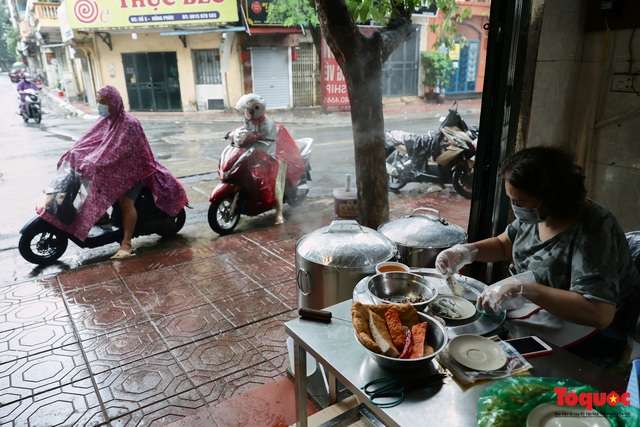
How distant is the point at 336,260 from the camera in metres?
2.63

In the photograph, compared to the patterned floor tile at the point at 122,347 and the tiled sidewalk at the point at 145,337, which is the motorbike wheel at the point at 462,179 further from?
the patterned floor tile at the point at 122,347

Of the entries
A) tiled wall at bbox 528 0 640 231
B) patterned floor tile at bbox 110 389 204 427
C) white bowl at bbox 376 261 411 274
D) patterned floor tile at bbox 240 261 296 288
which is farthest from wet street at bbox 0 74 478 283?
tiled wall at bbox 528 0 640 231

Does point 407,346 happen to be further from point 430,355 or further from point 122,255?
point 122,255

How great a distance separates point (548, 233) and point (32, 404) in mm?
3275

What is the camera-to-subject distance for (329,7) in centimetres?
380

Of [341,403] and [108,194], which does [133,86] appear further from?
[341,403]

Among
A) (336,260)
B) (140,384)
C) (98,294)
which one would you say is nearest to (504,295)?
(336,260)

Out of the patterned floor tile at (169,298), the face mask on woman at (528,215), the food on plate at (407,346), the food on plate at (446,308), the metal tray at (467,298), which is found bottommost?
the patterned floor tile at (169,298)

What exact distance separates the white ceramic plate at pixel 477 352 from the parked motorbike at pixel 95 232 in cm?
448

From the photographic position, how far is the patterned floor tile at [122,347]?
3.29 m

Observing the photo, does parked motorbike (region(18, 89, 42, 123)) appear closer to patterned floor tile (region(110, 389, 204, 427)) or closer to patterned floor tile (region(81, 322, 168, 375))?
patterned floor tile (region(81, 322, 168, 375))

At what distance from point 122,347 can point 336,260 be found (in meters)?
2.00

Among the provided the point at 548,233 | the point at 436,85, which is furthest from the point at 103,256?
the point at 436,85

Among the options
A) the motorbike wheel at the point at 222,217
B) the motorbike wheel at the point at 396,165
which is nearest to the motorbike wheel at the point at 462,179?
the motorbike wheel at the point at 396,165
